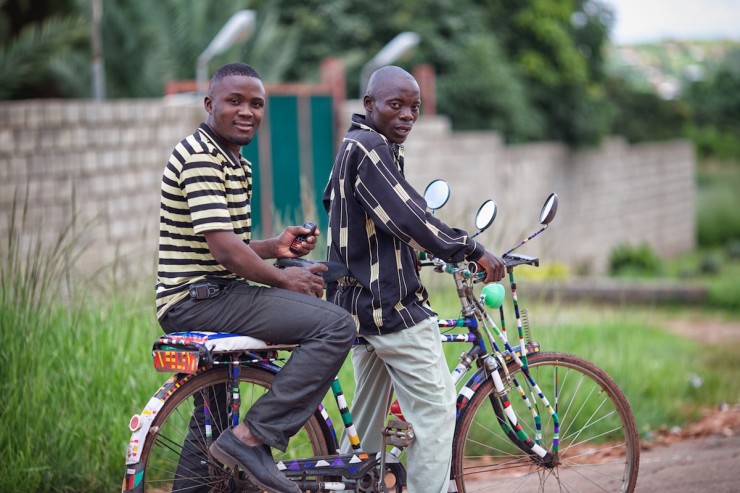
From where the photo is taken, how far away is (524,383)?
15.1 ft

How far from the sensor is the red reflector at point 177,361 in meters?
3.82

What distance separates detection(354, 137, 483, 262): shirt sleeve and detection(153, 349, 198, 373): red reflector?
818 mm

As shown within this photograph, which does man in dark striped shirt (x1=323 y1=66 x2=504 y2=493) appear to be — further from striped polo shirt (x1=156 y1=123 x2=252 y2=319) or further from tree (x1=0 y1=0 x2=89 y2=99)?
tree (x1=0 y1=0 x2=89 y2=99)

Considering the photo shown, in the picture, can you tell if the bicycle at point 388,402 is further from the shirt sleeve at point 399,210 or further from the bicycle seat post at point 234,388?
the shirt sleeve at point 399,210

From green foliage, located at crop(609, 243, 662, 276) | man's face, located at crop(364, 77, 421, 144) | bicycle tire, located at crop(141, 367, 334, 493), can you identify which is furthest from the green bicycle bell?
green foliage, located at crop(609, 243, 662, 276)

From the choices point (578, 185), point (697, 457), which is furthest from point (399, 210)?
point (578, 185)

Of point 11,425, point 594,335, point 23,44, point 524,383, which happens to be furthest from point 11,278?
point 23,44

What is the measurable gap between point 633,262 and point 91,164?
40.9ft

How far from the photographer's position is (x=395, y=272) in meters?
4.15

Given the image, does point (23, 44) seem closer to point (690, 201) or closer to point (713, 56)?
point (690, 201)

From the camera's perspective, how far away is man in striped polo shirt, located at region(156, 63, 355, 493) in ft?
12.7

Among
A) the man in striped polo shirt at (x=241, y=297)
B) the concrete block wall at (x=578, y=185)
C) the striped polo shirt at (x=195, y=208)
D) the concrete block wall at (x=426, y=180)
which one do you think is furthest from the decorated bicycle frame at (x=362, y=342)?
the concrete block wall at (x=578, y=185)

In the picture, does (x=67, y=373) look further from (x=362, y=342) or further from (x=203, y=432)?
(x=362, y=342)

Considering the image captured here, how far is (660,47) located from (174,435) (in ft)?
173
